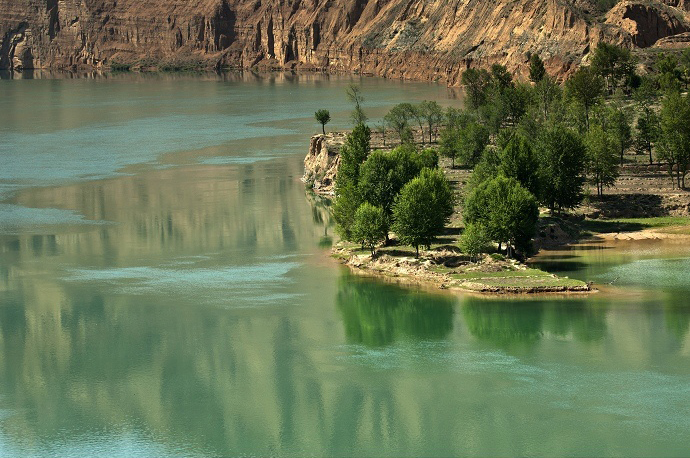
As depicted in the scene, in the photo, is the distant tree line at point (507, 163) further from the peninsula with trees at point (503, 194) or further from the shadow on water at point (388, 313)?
the shadow on water at point (388, 313)

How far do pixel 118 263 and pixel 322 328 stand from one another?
20.4 metres

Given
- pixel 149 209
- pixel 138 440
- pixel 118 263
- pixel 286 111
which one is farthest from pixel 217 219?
pixel 286 111

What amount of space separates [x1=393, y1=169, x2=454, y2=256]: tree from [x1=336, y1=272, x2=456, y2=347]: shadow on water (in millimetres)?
3849

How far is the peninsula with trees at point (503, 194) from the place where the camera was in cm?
6725

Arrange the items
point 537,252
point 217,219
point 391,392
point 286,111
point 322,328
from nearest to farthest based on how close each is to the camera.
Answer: point 391,392
point 322,328
point 537,252
point 217,219
point 286,111

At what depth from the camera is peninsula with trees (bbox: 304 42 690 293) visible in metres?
67.2

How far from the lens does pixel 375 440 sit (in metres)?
44.1

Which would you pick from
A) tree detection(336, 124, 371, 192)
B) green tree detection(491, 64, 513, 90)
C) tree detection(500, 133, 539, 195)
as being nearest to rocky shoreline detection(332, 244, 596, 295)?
tree detection(500, 133, 539, 195)

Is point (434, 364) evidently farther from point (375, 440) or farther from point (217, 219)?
point (217, 219)

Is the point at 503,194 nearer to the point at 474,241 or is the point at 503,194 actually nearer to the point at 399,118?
the point at 474,241

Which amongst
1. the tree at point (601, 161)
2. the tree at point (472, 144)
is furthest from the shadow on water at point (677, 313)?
the tree at point (472, 144)

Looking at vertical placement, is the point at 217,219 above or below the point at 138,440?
above

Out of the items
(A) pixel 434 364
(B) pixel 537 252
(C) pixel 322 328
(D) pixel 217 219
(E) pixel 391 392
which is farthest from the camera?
(D) pixel 217 219

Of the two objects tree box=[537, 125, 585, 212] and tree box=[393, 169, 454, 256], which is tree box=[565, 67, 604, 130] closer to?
tree box=[537, 125, 585, 212]
